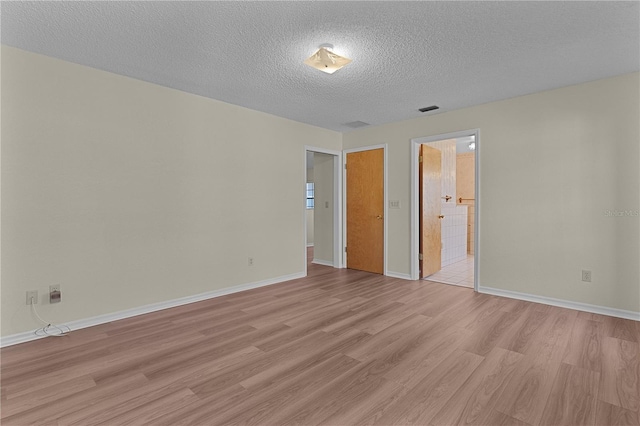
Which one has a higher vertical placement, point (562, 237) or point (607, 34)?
point (607, 34)

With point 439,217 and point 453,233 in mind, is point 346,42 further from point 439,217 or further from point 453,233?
point 453,233

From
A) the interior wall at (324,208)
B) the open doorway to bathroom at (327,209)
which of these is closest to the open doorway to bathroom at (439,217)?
the open doorway to bathroom at (327,209)

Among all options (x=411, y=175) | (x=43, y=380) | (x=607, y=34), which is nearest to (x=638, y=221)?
(x=607, y=34)

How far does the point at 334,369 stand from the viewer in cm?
221

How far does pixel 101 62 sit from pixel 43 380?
105 inches

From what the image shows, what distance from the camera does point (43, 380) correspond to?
2.08 metres

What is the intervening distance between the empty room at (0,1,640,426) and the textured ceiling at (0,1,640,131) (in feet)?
0.07

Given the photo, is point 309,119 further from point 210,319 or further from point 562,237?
point 562,237

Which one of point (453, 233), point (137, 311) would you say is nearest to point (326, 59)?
point (137, 311)

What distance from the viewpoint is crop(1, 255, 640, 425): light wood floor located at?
5.74 feet

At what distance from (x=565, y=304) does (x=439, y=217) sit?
2208 millimetres

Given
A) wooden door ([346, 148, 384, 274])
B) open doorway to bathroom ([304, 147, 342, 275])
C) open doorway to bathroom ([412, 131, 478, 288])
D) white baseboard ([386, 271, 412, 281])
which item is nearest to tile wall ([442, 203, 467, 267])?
open doorway to bathroom ([412, 131, 478, 288])

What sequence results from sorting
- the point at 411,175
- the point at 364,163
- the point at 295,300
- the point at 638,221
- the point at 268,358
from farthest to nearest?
the point at 364,163 → the point at 411,175 → the point at 295,300 → the point at 638,221 → the point at 268,358

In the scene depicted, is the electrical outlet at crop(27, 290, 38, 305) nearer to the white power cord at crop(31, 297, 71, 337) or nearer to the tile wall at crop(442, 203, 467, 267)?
the white power cord at crop(31, 297, 71, 337)
